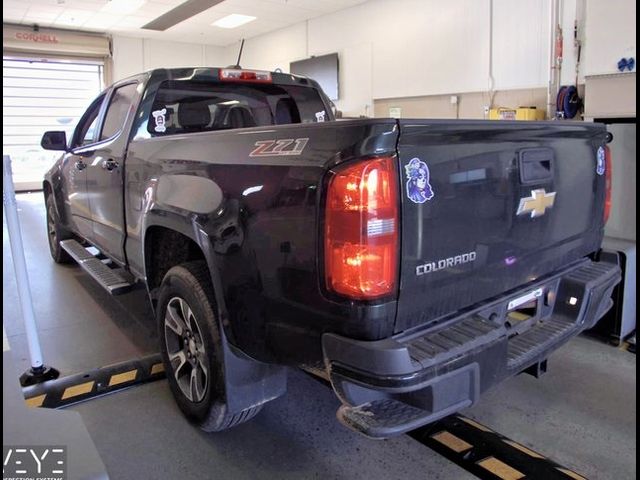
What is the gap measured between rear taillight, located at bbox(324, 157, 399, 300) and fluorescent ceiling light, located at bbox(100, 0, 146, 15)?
11400 mm

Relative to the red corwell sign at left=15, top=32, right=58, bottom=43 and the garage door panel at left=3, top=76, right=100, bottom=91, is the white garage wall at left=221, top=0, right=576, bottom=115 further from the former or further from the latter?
the red corwell sign at left=15, top=32, right=58, bottom=43

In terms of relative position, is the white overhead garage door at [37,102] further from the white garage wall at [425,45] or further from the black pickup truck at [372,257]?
the black pickup truck at [372,257]

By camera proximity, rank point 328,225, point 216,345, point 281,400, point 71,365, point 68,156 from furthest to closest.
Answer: point 68,156, point 71,365, point 281,400, point 216,345, point 328,225

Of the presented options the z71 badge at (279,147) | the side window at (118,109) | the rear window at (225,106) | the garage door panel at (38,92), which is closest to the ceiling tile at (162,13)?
the garage door panel at (38,92)

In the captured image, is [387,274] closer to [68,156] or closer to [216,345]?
[216,345]

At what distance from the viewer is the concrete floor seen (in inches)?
88.7

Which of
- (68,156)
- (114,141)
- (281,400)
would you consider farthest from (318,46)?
(281,400)

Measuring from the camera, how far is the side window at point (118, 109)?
338cm

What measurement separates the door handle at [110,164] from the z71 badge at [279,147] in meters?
1.63

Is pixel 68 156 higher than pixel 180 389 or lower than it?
higher

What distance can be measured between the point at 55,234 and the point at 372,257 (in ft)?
16.0

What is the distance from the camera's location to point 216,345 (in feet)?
7.00

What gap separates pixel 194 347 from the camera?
2406mm

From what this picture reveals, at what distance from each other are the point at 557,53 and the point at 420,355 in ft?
24.3
